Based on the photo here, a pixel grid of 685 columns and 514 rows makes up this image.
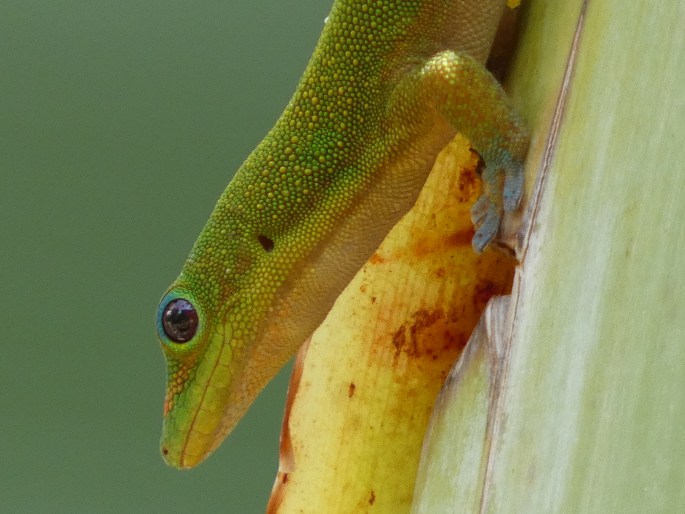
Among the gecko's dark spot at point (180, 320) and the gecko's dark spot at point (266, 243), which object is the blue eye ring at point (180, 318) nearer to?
the gecko's dark spot at point (180, 320)

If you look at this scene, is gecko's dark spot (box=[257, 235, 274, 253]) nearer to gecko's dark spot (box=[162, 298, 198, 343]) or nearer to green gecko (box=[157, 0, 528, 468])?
green gecko (box=[157, 0, 528, 468])

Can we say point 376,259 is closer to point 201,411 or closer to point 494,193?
point 494,193

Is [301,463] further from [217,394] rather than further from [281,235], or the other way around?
[281,235]

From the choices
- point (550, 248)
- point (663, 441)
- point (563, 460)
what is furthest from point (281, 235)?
point (663, 441)

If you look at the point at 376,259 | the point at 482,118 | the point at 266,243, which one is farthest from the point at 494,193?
the point at 266,243

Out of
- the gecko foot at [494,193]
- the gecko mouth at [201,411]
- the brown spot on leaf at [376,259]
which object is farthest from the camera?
the gecko mouth at [201,411]

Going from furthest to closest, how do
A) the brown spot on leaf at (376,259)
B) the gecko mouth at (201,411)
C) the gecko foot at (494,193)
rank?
the gecko mouth at (201,411), the brown spot on leaf at (376,259), the gecko foot at (494,193)

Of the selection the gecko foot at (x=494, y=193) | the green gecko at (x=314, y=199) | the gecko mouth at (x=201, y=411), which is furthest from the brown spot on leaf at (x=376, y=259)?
the gecko mouth at (x=201, y=411)
